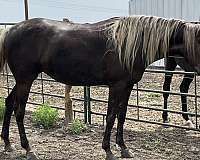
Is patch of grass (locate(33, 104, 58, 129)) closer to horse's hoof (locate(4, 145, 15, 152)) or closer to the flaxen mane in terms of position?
horse's hoof (locate(4, 145, 15, 152))

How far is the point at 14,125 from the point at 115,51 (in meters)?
2.66

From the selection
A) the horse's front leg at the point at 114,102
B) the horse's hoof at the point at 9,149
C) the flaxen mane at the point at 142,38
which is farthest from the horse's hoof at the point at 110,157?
the horse's hoof at the point at 9,149

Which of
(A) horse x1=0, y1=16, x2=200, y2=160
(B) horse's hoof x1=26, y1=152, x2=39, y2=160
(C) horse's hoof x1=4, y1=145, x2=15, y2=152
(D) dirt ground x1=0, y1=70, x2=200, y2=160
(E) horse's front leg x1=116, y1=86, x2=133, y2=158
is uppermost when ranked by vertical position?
(A) horse x1=0, y1=16, x2=200, y2=160

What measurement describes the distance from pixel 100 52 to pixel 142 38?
1.58 feet

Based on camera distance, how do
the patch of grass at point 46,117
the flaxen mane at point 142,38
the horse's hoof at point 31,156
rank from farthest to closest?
the patch of grass at point 46,117, the horse's hoof at point 31,156, the flaxen mane at point 142,38

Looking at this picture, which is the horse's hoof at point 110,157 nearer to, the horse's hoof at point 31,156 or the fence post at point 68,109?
the horse's hoof at point 31,156

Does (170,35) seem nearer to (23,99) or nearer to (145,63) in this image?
(145,63)

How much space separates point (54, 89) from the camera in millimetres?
9562

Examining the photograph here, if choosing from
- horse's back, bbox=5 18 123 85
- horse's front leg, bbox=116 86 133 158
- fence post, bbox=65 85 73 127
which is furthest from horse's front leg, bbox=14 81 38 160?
fence post, bbox=65 85 73 127

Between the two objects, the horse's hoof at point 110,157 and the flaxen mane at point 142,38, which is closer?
the flaxen mane at point 142,38

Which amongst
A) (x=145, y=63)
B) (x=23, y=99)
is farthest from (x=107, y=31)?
(x=23, y=99)

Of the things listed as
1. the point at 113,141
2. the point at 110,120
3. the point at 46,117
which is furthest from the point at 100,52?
the point at 46,117

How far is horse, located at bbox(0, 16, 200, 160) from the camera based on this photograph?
4.18 metres

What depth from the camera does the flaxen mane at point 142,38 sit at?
13.6 feet
